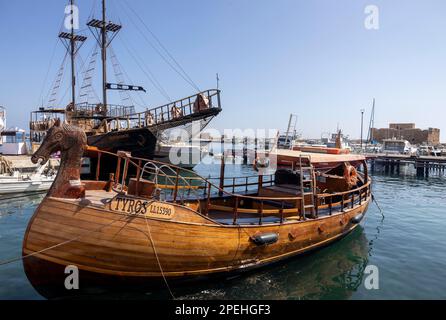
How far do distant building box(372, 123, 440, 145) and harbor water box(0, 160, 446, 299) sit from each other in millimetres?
81445

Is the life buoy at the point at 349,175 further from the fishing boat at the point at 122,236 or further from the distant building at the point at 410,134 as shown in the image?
the distant building at the point at 410,134

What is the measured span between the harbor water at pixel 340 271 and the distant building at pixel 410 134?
8145cm

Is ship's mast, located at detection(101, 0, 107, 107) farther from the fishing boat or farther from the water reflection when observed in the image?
the water reflection

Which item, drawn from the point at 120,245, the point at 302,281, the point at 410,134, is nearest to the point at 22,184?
the point at 120,245

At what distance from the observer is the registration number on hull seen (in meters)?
6.25

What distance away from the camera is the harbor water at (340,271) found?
739 cm

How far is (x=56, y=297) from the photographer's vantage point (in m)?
6.66

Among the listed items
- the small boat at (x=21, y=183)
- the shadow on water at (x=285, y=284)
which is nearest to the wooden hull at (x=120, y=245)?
the shadow on water at (x=285, y=284)

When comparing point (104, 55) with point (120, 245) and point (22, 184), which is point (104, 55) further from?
point (120, 245)

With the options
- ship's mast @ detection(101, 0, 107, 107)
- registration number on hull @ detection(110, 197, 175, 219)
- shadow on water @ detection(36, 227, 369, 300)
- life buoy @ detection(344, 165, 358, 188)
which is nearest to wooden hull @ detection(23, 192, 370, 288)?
registration number on hull @ detection(110, 197, 175, 219)

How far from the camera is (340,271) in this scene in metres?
9.29

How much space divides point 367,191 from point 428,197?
12511 mm

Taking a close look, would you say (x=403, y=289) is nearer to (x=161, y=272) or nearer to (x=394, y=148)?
(x=161, y=272)
